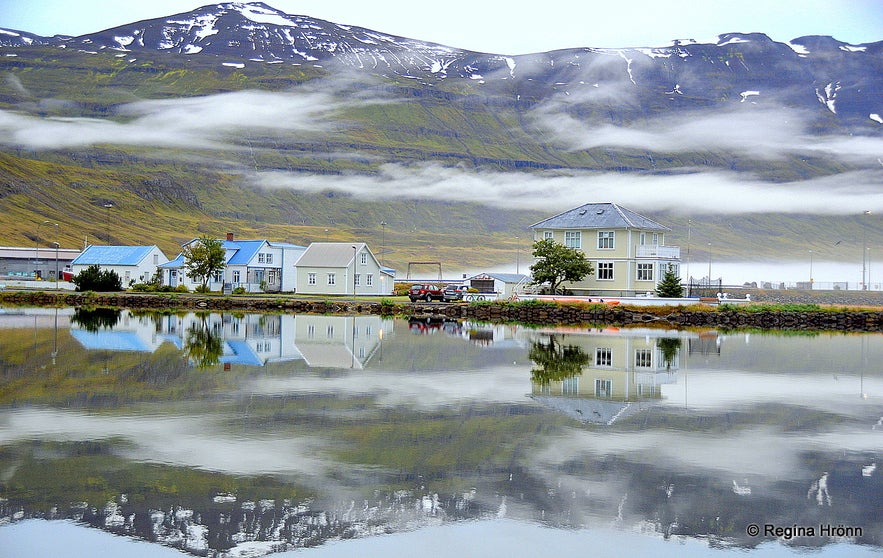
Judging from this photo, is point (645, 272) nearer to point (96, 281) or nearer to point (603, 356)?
point (603, 356)

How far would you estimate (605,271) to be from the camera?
6681 centimetres

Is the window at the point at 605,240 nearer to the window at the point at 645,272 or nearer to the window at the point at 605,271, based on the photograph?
the window at the point at 605,271

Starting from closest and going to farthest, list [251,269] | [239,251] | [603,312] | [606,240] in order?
[603,312]
[606,240]
[251,269]
[239,251]

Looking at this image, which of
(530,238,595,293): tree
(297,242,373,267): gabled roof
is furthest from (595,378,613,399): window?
(297,242,373,267): gabled roof

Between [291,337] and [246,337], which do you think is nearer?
[246,337]

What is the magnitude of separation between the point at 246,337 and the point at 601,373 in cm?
1617

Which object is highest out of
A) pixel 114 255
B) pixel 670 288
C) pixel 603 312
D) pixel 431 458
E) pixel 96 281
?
pixel 114 255

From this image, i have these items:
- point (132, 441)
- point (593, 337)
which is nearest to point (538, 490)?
point (132, 441)

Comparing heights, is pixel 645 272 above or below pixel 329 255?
below

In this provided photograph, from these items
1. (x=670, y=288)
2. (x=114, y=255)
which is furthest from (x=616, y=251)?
(x=114, y=255)

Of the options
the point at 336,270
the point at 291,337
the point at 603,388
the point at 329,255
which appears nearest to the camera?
the point at 603,388

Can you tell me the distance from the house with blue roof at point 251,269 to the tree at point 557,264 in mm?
27371

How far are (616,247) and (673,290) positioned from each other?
5.28 metres

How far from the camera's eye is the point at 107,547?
9672 mm
